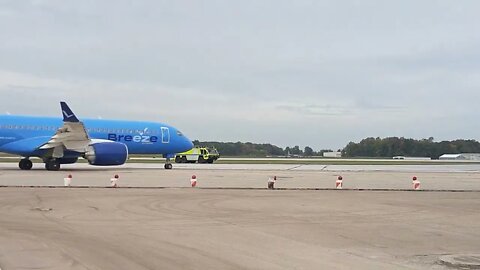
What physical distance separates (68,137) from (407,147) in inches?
5065

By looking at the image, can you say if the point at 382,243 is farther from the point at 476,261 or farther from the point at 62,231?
the point at 62,231

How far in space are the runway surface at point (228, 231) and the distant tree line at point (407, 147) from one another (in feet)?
444

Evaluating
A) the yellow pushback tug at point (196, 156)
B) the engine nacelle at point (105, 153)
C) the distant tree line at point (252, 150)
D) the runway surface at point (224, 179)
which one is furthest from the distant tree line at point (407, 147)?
the engine nacelle at point (105, 153)

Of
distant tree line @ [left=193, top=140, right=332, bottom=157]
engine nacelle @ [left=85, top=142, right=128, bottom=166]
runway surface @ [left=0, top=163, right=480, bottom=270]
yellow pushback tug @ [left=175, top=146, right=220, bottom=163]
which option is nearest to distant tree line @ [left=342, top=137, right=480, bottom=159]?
distant tree line @ [left=193, top=140, right=332, bottom=157]

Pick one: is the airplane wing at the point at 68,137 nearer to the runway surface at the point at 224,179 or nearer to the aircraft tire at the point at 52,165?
the aircraft tire at the point at 52,165

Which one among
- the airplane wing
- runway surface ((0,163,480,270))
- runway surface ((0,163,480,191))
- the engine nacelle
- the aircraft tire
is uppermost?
the airplane wing

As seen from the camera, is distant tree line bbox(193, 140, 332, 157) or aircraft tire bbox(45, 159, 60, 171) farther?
distant tree line bbox(193, 140, 332, 157)

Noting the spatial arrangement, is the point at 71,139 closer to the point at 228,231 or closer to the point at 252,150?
the point at 228,231

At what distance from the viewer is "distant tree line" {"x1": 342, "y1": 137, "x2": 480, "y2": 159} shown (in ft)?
494

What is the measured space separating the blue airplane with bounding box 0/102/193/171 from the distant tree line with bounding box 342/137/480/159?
11773 cm

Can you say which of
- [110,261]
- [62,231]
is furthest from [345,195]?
[110,261]

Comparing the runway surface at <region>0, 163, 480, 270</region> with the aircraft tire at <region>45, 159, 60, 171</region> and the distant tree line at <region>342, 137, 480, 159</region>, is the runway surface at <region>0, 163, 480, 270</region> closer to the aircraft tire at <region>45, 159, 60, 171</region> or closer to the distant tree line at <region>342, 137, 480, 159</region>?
the aircraft tire at <region>45, 159, 60, 171</region>

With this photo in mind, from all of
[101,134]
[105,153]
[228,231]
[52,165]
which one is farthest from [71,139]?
[228,231]

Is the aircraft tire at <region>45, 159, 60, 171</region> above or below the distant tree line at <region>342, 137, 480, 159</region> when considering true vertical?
below
